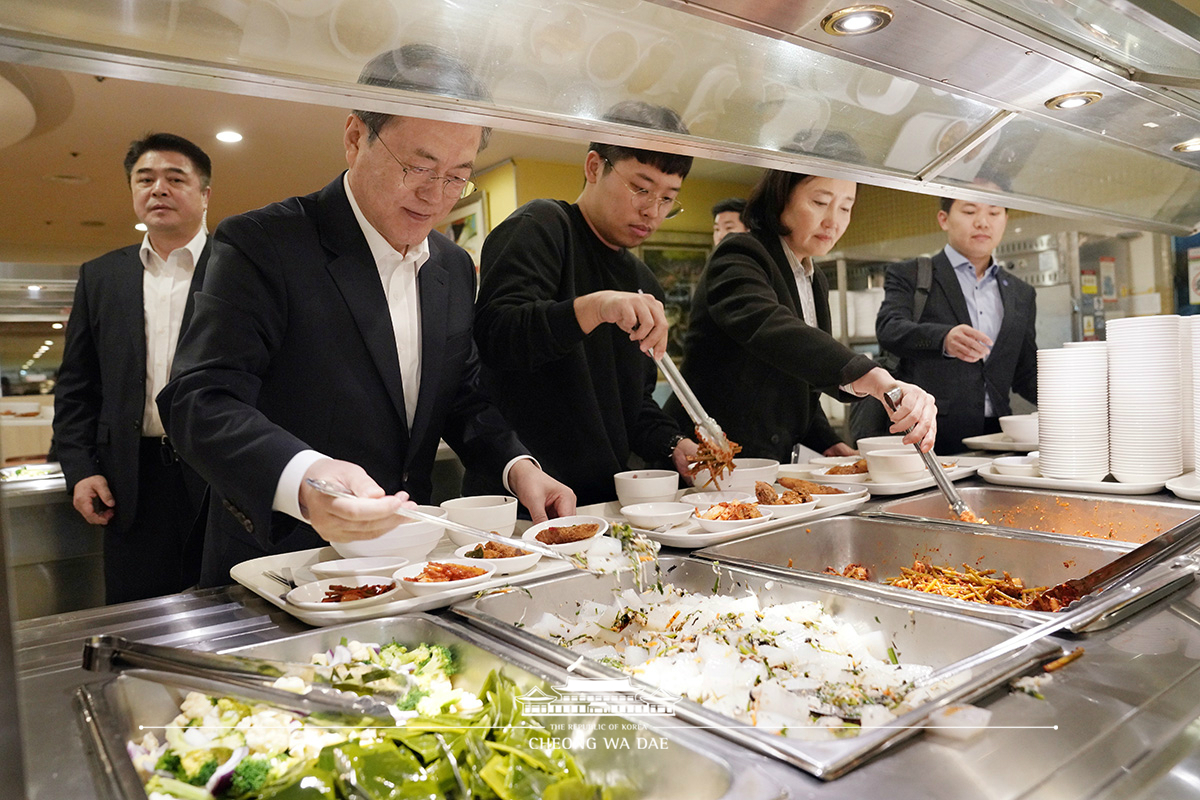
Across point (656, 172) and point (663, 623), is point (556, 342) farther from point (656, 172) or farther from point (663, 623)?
point (663, 623)

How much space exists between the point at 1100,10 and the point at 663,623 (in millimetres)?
1283

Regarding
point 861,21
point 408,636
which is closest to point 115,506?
point 408,636

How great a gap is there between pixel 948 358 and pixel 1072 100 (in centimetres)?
196

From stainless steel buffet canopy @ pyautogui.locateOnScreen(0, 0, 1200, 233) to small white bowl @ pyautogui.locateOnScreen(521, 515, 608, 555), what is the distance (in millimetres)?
759

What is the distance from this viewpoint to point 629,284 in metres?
2.60

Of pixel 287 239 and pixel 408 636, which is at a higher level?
pixel 287 239

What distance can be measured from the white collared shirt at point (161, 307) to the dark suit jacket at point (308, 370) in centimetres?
134

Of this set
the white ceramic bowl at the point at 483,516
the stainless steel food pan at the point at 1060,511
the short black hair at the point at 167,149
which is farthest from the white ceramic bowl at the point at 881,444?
the short black hair at the point at 167,149

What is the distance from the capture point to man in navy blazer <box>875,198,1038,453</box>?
353 centimetres

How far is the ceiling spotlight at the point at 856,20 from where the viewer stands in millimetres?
1162

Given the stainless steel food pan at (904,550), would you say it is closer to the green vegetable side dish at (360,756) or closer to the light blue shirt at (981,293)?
the green vegetable side dish at (360,756)

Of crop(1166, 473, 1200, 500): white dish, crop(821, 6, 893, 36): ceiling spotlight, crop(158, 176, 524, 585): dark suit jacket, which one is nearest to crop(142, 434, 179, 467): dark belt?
crop(158, 176, 524, 585): dark suit jacket

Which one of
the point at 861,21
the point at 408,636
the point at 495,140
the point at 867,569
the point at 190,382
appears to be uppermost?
the point at 495,140

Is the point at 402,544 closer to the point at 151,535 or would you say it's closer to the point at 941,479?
the point at 941,479
